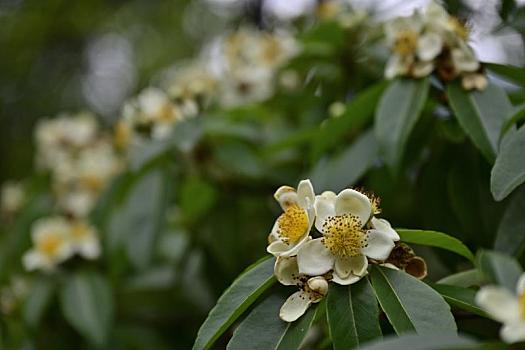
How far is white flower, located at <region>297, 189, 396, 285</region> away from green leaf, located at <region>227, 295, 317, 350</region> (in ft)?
0.14

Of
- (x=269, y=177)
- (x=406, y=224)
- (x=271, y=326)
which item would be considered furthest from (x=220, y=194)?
(x=271, y=326)

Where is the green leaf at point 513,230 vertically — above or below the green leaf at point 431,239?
below

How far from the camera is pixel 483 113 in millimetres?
987

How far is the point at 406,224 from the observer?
1.35 m

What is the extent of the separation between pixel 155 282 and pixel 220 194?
Result: 0.79ft

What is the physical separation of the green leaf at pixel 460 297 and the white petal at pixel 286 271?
0.14m

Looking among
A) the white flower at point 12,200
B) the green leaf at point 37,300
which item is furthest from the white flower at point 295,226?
the white flower at point 12,200

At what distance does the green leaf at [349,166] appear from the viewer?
1155 mm

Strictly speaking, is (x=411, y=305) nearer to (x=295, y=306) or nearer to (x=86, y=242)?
(x=295, y=306)

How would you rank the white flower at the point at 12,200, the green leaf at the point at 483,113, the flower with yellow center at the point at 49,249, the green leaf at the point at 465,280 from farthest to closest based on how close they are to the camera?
the white flower at the point at 12,200 → the flower with yellow center at the point at 49,249 → the green leaf at the point at 483,113 → the green leaf at the point at 465,280

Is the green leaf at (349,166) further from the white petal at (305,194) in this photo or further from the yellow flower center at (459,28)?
the white petal at (305,194)

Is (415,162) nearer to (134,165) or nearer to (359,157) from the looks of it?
(359,157)

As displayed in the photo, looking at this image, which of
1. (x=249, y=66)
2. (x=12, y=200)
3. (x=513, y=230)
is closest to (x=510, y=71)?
(x=513, y=230)

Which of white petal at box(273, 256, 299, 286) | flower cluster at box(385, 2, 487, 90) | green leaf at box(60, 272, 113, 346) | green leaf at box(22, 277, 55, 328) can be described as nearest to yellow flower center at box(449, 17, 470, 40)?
flower cluster at box(385, 2, 487, 90)
